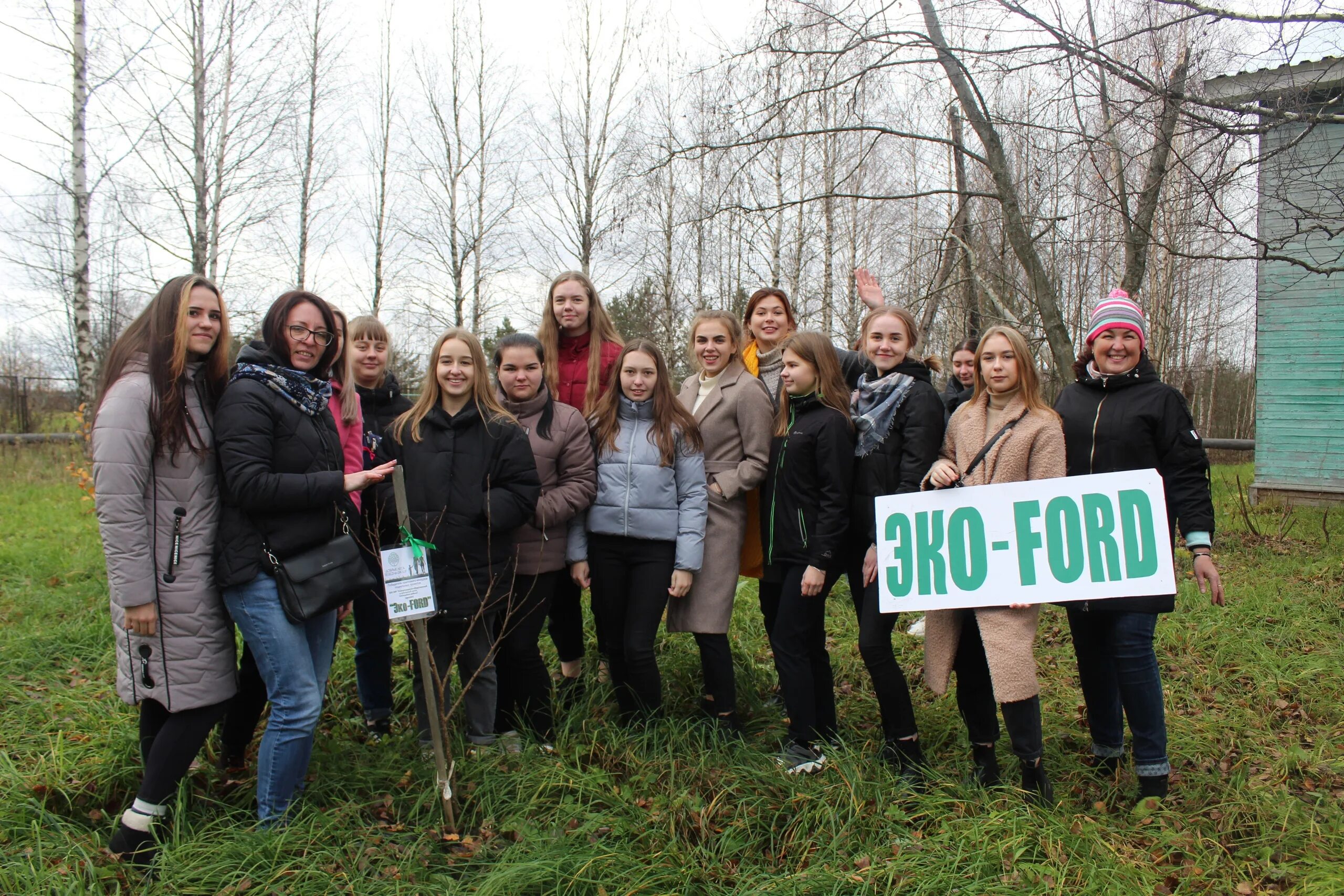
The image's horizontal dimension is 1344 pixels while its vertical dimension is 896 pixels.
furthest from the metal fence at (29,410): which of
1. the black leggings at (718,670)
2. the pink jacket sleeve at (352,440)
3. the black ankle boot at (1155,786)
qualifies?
the black ankle boot at (1155,786)

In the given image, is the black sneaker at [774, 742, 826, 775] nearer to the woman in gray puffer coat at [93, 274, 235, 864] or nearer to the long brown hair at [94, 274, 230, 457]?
the woman in gray puffer coat at [93, 274, 235, 864]

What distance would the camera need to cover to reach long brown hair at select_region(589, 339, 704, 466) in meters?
3.90

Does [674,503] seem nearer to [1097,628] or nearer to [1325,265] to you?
[1097,628]

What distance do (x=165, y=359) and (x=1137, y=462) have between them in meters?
3.73

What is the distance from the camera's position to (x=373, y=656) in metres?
3.99

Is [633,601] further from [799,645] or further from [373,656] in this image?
→ [373,656]

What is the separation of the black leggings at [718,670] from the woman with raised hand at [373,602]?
1603 millimetres

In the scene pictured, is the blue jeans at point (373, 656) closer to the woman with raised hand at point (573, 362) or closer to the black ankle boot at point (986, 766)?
the woman with raised hand at point (573, 362)

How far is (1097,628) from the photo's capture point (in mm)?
3357

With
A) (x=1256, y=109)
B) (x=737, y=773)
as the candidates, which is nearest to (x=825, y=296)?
(x=1256, y=109)

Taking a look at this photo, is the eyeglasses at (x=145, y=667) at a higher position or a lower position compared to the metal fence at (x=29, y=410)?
lower

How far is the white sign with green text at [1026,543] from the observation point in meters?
3.08

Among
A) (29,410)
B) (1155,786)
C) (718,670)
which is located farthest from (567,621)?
(29,410)

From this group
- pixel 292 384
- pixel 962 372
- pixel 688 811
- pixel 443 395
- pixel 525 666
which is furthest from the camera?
pixel 962 372
